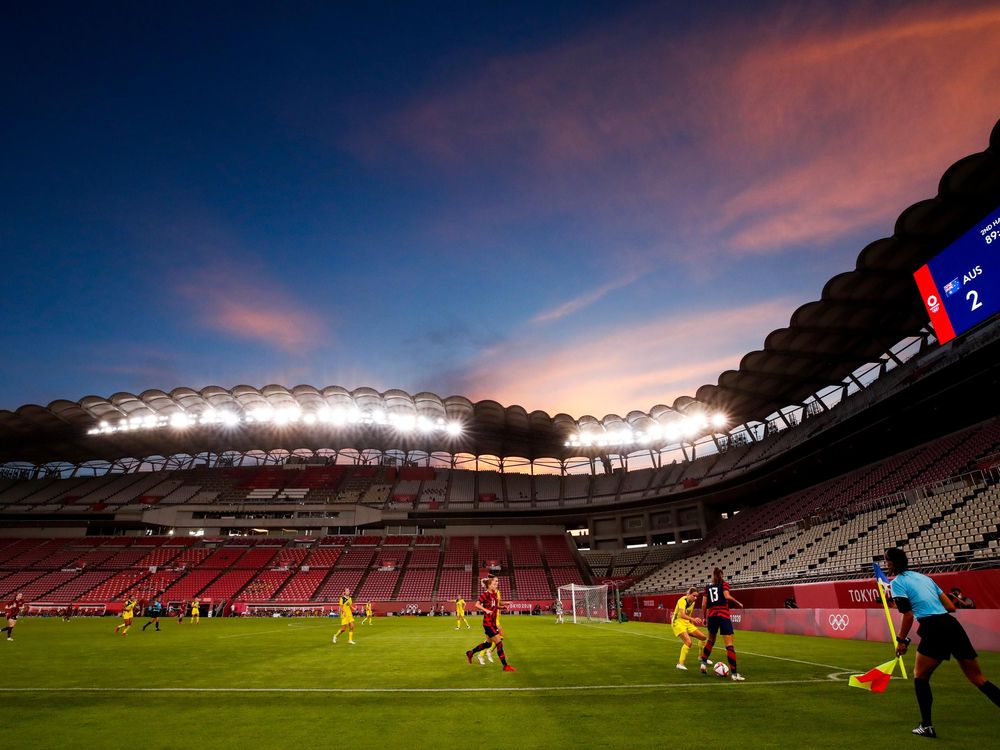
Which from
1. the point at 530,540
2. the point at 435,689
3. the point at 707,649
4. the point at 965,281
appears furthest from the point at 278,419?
the point at 965,281

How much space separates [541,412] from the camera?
52.3 meters

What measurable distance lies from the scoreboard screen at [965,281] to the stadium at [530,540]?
0.10m

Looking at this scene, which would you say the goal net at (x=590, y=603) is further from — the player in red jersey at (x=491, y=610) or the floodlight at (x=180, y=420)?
the floodlight at (x=180, y=420)

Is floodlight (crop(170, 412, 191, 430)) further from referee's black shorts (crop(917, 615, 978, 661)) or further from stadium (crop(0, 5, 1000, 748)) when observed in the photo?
referee's black shorts (crop(917, 615, 978, 661))

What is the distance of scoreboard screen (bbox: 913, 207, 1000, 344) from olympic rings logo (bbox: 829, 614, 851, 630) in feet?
35.0

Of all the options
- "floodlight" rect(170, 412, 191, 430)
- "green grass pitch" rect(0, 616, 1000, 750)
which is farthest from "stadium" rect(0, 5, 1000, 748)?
"floodlight" rect(170, 412, 191, 430)

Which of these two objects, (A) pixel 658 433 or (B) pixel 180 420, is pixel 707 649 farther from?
(B) pixel 180 420

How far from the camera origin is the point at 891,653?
1273cm

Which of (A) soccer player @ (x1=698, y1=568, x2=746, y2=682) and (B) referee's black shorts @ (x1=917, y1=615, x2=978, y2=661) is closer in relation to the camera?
(B) referee's black shorts @ (x1=917, y1=615, x2=978, y2=661)

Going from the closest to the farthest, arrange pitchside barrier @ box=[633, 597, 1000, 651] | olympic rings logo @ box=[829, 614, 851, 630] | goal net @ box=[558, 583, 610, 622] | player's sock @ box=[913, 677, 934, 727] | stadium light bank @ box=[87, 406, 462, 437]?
1. player's sock @ box=[913, 677, 934, 727]
2. pitchside barrier @ box=[633, 597, 1000, 651]
3. olympic rings logo @ box=[829, 614, 851, 630]
4. goal net @ box=[558, 583, 610, 622]
5. stadium light bank @ box=[87, 406, 462, 437]

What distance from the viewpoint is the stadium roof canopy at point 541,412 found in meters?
26.3

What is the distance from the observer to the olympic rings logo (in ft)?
57.6

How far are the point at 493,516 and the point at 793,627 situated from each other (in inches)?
1744

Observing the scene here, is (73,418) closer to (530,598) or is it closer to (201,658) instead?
(530,598)
